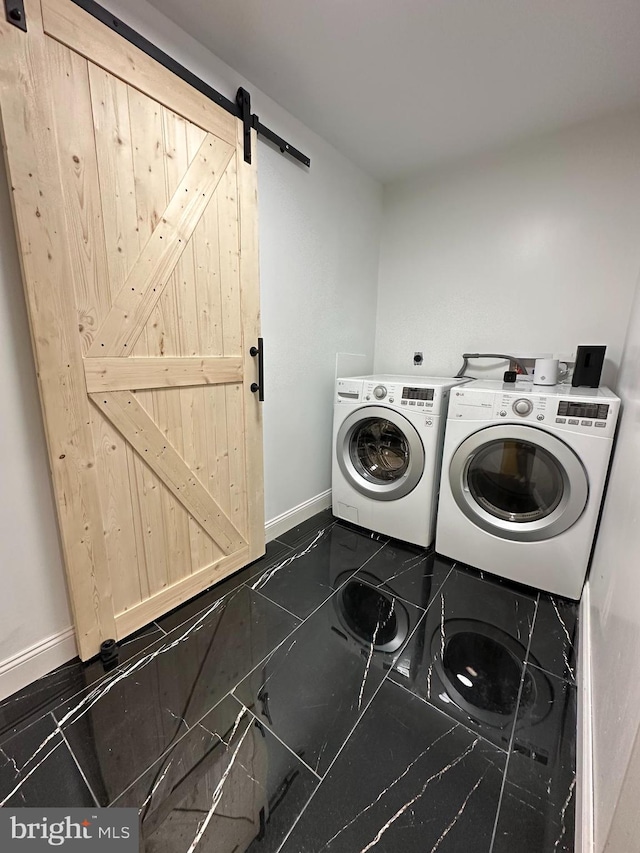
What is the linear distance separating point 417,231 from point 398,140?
1.85 ft

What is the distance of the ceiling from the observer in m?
1.21

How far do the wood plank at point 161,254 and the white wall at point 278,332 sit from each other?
246mm

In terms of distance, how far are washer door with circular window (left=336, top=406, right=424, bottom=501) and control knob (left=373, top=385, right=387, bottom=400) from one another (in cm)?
6

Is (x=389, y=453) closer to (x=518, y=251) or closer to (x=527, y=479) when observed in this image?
(x=527, y=479)

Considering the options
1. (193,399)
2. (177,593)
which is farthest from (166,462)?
(177,593)

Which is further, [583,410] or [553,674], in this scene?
[583,410]

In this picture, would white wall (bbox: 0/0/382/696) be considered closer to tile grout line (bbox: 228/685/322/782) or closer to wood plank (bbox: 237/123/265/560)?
wood plank (bbox: 237/123/265/560)

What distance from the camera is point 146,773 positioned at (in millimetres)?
921

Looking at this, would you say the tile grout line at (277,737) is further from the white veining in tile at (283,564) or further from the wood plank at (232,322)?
the wood plank at (232,322)

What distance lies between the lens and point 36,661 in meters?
1.17

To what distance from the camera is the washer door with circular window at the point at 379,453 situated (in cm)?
190

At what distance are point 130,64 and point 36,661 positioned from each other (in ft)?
6.58

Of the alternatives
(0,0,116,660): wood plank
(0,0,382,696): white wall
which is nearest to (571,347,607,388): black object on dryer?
(0,0,382,696): white wall

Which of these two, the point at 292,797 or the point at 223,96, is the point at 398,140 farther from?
the point at 292,797
